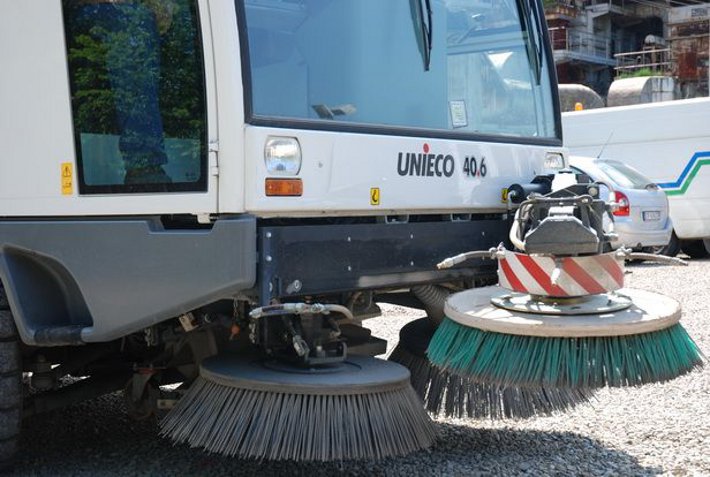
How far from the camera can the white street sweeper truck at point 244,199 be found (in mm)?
3973

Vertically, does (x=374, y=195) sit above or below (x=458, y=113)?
below

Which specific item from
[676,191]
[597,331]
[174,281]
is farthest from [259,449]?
[676,191]

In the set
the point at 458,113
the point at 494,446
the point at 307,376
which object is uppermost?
the point at 458,113

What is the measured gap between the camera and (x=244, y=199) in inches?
153

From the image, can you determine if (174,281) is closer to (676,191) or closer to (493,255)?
(493,255)

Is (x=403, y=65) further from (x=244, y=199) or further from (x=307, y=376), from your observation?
(x=307, y=376)

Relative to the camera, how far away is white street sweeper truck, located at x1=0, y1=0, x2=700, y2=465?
13.0 ft

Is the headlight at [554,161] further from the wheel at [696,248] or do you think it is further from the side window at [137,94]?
the wheel at [696,248]

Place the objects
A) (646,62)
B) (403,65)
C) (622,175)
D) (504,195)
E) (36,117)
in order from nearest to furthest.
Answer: (36,117), (403,65), (504,195), (622,175), (646,62)

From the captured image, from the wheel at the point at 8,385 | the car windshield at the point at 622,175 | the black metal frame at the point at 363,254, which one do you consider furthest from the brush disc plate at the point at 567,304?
the car windshield at the point at 622,175

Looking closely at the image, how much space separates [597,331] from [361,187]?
115cm

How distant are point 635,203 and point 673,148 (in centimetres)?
208

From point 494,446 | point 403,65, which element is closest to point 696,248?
point 494,446

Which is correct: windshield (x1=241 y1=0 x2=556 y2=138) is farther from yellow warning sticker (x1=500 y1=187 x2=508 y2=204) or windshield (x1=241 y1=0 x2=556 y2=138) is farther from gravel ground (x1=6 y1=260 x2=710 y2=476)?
gravel ground (x1=6 y1=260 x2=710 y2=476)
